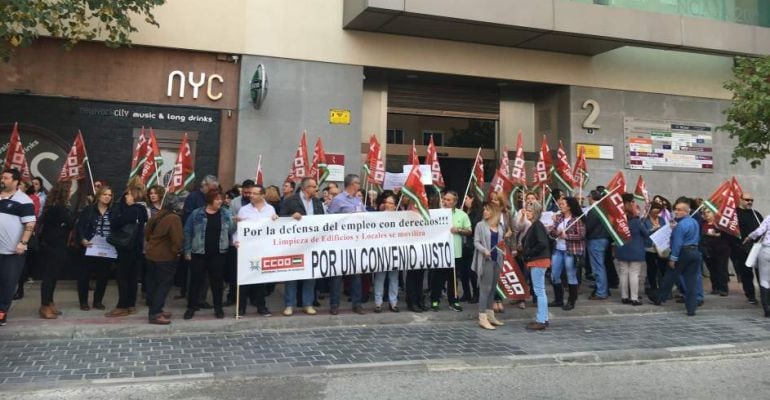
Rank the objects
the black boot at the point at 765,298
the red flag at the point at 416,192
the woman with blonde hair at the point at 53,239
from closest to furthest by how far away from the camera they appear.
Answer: the woman with blonde hair at the point at 53,239, the red flag at the point at 416,192, the black boot at the point at 765,298

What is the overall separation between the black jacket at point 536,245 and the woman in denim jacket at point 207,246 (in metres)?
4.28

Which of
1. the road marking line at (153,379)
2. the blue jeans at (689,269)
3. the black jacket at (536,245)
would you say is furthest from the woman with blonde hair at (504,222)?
the road marking line at (153,379)

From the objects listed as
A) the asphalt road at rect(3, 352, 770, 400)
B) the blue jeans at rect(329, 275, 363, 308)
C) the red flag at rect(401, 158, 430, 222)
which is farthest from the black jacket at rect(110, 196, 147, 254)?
the red flag at rect(401, 158, 430, 222)

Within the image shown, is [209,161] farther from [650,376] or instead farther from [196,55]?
[650,376]

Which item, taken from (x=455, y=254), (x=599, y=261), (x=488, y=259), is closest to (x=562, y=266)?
(x=599, y=261)

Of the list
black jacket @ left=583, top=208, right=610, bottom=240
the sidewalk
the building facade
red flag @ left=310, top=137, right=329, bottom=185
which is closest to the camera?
the sidewalk

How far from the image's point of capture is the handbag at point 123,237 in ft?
24.9

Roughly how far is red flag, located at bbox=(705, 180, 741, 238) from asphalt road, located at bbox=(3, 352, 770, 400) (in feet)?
13.8

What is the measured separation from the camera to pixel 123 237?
24.9 ft

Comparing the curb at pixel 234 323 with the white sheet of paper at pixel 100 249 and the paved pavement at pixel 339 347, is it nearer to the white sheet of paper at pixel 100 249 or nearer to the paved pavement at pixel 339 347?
the paved pavement at pixel 339 347

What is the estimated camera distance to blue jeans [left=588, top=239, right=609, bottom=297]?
944 cm

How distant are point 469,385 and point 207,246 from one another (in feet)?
13.8

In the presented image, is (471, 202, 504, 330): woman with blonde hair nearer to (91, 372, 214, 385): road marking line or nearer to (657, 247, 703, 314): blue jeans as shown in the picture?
(657, 247, 703, 314): blue jeans

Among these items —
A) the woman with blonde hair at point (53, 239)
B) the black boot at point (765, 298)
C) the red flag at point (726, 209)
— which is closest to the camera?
the woman with blonde hair at point (53, 239)
